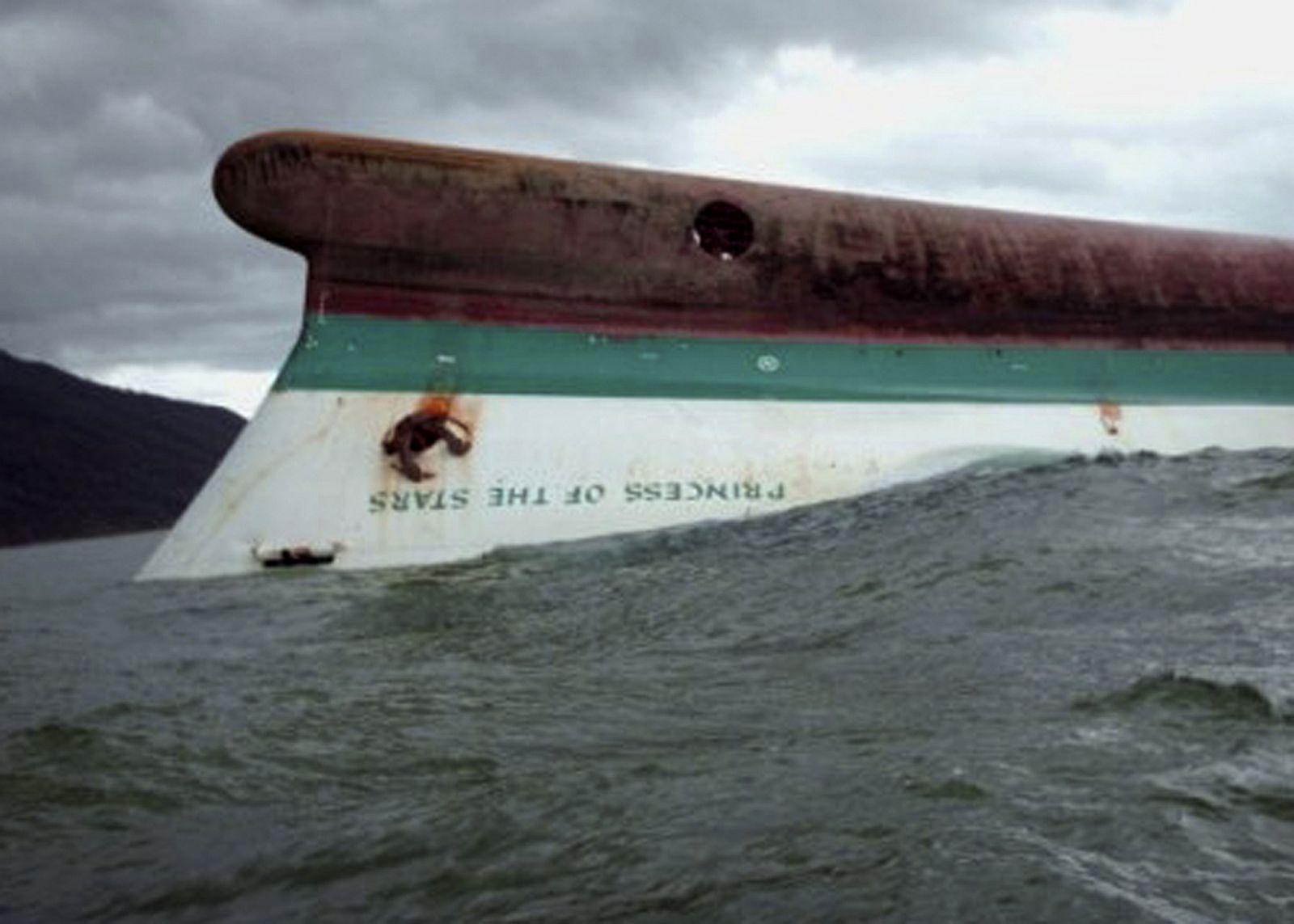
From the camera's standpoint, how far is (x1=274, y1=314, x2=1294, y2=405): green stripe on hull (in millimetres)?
8570

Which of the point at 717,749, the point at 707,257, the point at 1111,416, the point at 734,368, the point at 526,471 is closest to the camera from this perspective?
the point at 717,749

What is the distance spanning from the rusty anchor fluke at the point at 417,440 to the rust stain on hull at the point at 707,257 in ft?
2.77

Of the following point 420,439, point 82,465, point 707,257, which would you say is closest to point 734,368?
point 707,257

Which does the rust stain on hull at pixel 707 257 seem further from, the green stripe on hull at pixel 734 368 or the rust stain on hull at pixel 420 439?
the rust stain on hull at pixel 420 439

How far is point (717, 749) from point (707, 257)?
701 centimetres

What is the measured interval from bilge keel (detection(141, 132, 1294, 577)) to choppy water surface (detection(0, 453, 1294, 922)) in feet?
6.92

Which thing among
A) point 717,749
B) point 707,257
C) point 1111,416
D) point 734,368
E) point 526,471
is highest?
point 707,257

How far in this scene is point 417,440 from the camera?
8.35 m

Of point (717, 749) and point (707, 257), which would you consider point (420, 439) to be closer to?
point (707, 257)

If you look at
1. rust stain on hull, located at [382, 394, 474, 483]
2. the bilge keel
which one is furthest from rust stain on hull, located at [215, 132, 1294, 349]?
rust stain on hull, located at [382, 394, 474, 483]

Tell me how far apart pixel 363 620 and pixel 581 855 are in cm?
378

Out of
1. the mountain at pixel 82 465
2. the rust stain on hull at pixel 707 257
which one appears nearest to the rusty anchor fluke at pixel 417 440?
the rust stain on hull at pixel 707 257

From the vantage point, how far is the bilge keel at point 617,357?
831cm

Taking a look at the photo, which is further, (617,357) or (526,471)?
(617,357)
